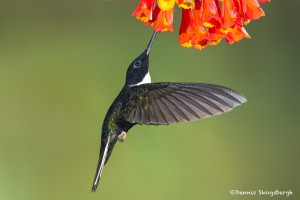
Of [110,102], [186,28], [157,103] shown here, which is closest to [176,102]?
[157,103]

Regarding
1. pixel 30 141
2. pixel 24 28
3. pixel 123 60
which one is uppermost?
pixel 24 28

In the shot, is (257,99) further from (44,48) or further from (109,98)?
(44,48)

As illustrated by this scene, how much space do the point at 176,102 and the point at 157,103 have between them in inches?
4.1

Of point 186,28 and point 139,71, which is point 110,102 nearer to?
point 139,71

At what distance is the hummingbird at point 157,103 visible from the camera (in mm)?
1810

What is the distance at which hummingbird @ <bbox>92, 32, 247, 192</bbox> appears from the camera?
1810 millimetres

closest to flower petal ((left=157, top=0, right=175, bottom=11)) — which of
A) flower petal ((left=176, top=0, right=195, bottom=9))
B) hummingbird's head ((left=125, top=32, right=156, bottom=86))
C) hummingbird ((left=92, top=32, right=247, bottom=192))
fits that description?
flower petal ((left=176, top=0, right=195, bottom=9))

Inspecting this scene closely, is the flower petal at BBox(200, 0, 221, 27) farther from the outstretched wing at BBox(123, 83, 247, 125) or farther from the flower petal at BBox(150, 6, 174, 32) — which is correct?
the outstretched wing at BBox(123, 83, 247, 125)

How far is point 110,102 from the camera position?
429 centimetres

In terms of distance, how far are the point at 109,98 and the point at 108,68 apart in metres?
0.26

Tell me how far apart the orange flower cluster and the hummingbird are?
22cm

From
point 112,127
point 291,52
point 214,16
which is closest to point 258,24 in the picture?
point 291,52

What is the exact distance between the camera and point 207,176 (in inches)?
164

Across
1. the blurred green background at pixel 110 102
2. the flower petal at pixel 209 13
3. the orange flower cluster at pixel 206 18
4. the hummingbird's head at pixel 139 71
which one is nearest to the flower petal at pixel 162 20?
the orange flower cluster at pixel 206 18
